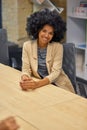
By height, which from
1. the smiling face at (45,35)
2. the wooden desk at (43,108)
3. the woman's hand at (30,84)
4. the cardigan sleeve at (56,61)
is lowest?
the wooden desk at (43,108)

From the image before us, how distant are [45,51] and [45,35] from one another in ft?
0.44

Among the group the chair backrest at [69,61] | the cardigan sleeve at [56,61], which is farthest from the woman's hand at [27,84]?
the chair backrest at [69,61]

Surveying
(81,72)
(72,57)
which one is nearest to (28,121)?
(72,57)

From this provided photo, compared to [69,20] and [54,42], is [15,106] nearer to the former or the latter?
[54,42]

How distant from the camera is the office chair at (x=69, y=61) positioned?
7.64 feet

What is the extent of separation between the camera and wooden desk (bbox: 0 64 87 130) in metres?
1.38

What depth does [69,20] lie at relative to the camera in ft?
12.2

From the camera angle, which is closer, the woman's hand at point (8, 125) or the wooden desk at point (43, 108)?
the woman's hand at point (8, 125)

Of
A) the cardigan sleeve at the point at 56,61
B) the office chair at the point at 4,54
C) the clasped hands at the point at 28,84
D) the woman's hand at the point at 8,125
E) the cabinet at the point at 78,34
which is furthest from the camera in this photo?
the cabinet at the point at 78,34

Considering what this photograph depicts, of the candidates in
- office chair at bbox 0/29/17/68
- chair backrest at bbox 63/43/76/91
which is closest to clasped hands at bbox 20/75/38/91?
chair backrest at bbox 63/43/76/91

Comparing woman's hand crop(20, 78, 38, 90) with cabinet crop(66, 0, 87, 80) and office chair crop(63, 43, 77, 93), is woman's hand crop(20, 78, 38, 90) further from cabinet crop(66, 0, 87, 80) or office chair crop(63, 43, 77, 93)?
cabinet crop(66, 0, 87, 80)

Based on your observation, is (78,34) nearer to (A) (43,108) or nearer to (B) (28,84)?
(B) (28,84)

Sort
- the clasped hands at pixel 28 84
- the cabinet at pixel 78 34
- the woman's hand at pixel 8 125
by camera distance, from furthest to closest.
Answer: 1. the cabinet at pixel 78 34
2. the clasped hands at pixel 28 84
3. the woman's hand at pixel 8 125

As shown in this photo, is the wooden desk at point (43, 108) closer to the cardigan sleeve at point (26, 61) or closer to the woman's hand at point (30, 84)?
the woman's hand at point (30, 84)
